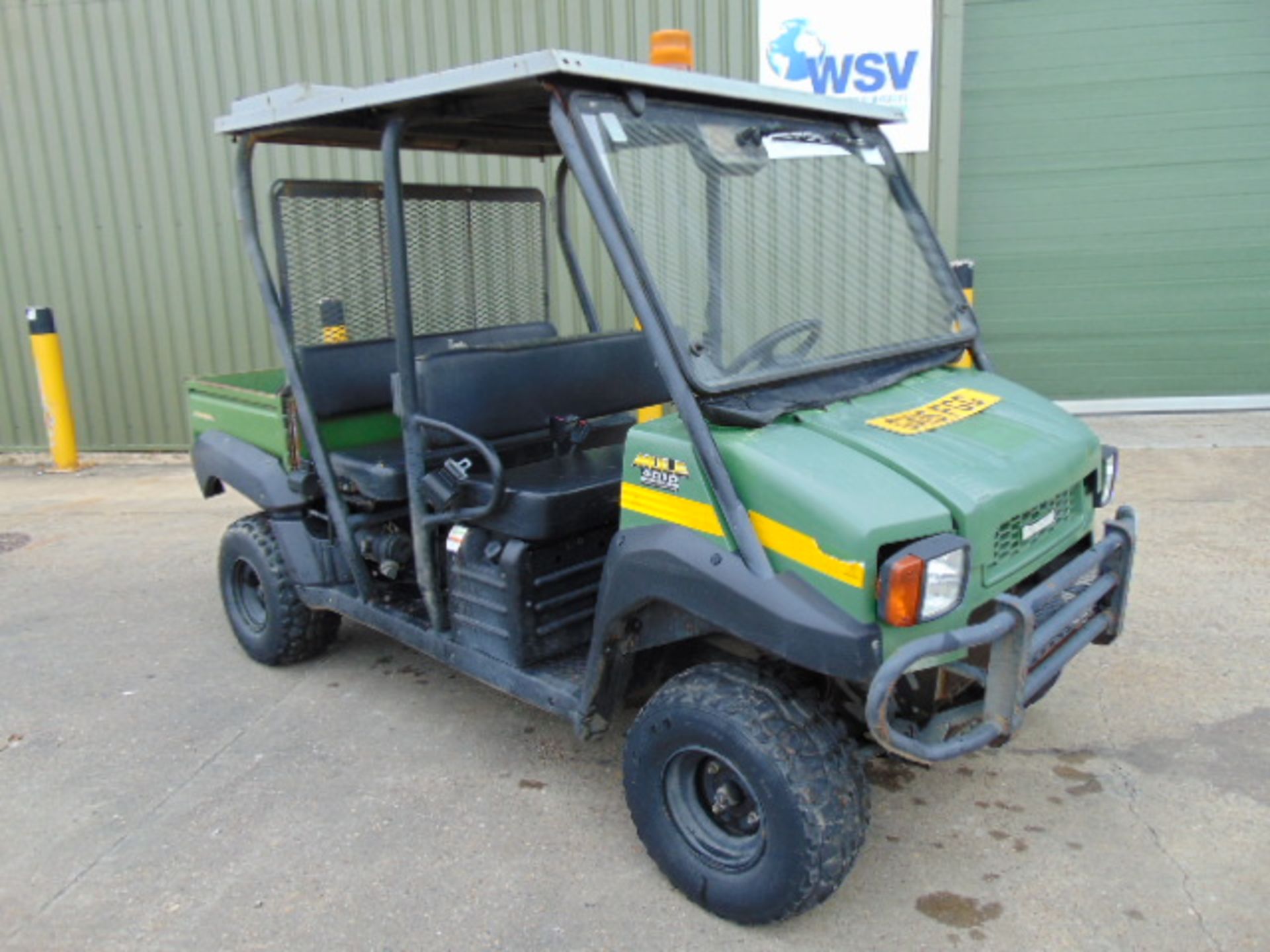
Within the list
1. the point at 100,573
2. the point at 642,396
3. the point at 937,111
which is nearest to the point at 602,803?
the point at 642,396

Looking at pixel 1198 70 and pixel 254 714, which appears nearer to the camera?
pixel 254 714

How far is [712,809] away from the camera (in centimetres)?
271

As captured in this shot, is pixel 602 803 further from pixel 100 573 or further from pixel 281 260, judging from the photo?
pixel 100 573

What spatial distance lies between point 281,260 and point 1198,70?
6839mm

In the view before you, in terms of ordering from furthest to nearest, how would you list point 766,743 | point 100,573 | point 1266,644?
point 100,573 < point 1266,644 < point 766,743

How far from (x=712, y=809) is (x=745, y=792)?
0.16 meters

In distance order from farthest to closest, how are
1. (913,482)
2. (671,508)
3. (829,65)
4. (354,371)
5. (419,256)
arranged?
(829,65), (419,256), (354,371), (671,508), (913,482)

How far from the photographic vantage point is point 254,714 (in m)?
3.85

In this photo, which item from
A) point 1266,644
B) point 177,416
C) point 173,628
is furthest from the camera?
point 177,416

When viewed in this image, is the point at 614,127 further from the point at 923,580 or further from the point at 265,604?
the point at 265,604

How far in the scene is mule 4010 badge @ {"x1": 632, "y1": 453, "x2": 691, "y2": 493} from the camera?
252cm

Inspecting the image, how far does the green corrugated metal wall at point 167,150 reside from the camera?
7195 mm

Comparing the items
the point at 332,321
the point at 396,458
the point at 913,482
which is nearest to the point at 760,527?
the point at 913,482

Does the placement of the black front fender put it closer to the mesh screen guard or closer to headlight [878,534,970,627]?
headlight [878,534,970,627]
